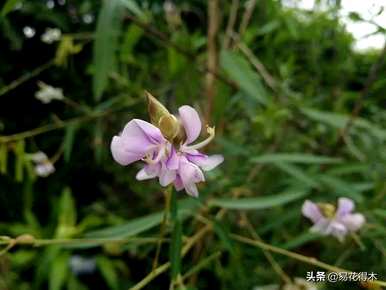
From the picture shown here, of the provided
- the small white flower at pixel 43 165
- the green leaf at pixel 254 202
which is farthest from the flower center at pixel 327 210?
the small white flower at pixel 43 165

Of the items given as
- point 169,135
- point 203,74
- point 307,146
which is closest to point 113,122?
point 203,74

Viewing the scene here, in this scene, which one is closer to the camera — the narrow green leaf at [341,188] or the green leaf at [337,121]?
the narrow green leaf at [341,188]

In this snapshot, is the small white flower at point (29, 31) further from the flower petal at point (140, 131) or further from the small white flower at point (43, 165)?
the flower petal at point (140, 131)

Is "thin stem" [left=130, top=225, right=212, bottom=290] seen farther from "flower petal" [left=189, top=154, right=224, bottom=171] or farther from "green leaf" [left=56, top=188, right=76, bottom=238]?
"green leaf" [left=56, top=188, right=76, bottom=238]

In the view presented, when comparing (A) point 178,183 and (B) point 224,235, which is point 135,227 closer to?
(B) point 224,235

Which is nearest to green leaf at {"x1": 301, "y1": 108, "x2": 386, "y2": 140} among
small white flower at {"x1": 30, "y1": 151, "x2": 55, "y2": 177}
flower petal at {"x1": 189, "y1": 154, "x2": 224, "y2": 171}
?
small white flower at {"x1": 30, "y1": 151, "x2": 55, "y2": 177}

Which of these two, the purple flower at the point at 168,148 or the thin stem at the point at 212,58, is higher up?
the thin stem at the point at 212,58

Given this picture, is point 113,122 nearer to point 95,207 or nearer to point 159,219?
point 95,207
